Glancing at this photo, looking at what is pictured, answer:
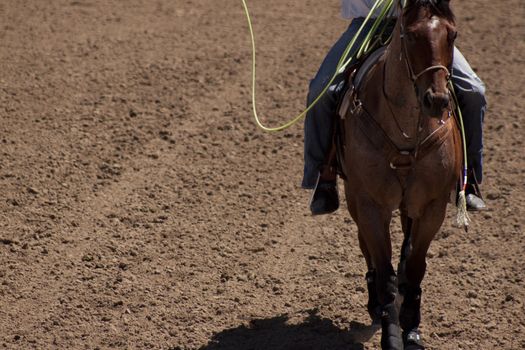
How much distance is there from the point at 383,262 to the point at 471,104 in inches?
48.2

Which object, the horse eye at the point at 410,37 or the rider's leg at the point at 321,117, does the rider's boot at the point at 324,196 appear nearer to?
the rider's leg at the point at 321,117

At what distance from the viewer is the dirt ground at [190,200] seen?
7.08 metres

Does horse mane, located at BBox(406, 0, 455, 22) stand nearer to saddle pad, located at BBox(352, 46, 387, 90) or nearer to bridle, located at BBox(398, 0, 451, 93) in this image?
bridle, located at BBox(398, 0, 451, 93)

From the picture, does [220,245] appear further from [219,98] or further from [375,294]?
[219,98]

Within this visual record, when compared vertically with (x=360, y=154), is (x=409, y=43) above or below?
above

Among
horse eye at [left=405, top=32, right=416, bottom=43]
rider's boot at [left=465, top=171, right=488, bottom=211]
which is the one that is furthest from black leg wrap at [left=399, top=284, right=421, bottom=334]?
horse eye at [left=405, top=32, right=416, bottom=43]

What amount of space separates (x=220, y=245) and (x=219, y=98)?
2996mm

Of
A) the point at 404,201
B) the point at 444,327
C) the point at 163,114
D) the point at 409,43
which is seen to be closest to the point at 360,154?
the point at 404,201

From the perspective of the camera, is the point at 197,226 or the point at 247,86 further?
the point at 247,86

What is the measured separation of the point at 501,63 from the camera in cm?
1180

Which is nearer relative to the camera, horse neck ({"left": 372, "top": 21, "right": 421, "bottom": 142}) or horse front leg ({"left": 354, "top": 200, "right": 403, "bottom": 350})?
horse neck ({"left": 372, "top": 21, "right": 421, "bottom": 142})

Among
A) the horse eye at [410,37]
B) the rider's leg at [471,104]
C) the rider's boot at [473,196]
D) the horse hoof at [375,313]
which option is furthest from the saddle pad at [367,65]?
the horse hoof at [375,313]

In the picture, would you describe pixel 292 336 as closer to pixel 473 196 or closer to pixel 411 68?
pixel 473 196

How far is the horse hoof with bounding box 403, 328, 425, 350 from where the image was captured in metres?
6.58
